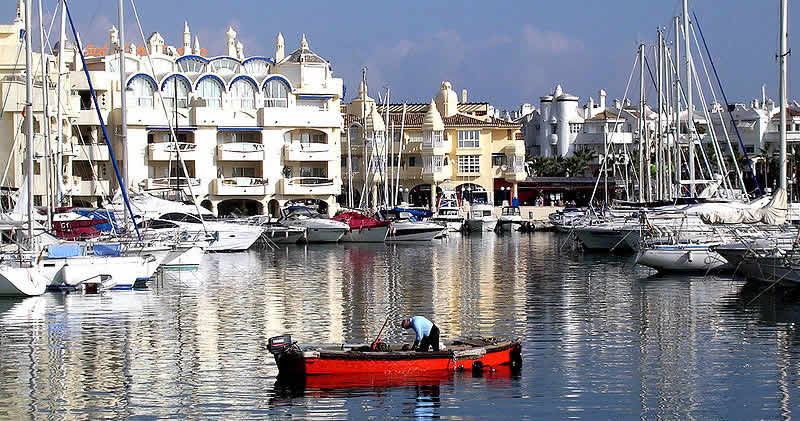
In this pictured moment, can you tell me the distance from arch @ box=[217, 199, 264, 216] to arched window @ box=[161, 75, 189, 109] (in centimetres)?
845

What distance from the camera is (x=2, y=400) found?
2416 cm

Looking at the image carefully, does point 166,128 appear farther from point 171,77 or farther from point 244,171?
point 244,171

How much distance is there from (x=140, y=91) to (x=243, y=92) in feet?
26.1

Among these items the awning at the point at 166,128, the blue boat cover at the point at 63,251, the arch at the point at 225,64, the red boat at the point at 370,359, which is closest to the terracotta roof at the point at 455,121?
the arch at the point at 225,64

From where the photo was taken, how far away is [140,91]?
307ft

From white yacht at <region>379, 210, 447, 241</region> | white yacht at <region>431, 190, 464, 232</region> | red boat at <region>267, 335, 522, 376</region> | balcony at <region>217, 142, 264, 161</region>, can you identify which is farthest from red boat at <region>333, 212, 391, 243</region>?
red boat at <region>267, 335, 522, 376</region>

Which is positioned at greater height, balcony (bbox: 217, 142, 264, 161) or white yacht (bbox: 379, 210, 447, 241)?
balcony (bbox: 217, 142, 264, 161)

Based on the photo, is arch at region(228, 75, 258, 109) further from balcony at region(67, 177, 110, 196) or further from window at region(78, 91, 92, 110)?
balcony at region(67, 177, 110, 196)

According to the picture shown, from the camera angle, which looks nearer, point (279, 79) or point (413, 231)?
point (413, 231)

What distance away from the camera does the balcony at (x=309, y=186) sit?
3743 inches

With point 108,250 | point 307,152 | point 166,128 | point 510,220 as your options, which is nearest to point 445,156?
point 510,220

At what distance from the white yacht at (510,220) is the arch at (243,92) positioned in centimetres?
2388

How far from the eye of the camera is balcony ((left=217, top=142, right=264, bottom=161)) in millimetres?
94500

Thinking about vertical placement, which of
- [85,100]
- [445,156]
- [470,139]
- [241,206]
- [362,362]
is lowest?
[362,362]
